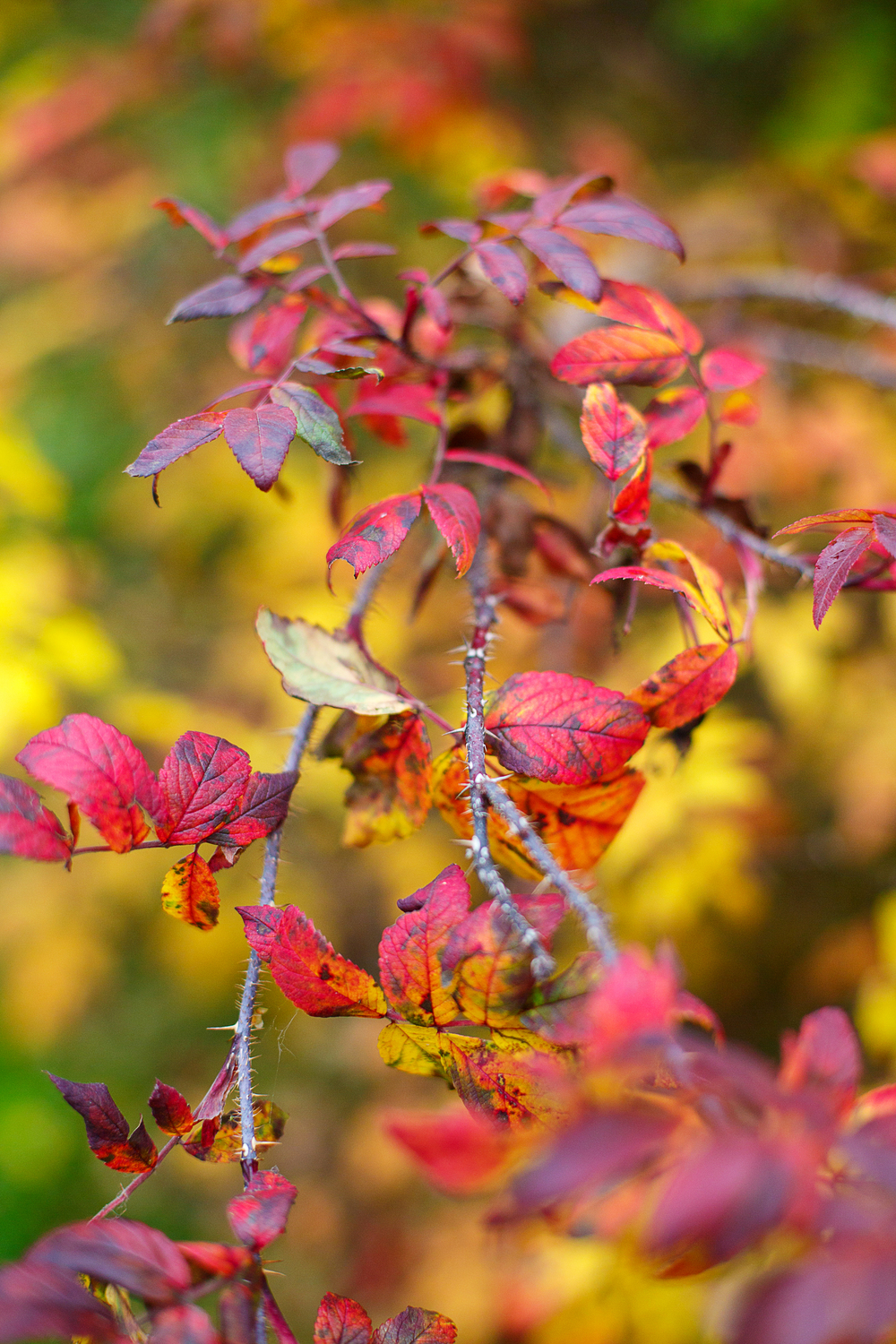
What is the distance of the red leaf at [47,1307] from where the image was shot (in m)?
0.29

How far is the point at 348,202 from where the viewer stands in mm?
632

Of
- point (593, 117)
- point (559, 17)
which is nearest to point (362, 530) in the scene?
point (593, 117)

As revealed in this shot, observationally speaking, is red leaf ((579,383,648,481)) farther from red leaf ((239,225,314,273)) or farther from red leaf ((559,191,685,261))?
red leaf ((239,225,314,273))

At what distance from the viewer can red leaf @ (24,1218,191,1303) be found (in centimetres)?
32

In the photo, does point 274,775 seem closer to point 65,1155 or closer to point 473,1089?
point 473,1089

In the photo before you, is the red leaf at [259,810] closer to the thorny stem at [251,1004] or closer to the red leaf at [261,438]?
the thorny stem at [251,1004]

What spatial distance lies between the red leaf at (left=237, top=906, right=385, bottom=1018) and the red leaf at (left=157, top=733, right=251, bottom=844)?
0.06 metres

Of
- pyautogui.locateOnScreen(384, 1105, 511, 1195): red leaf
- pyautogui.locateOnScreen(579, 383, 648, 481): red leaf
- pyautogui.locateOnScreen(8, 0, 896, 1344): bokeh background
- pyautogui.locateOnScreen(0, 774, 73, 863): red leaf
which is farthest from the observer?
pyautogui.locateOnScreen(8, 0, 896, 1344): bokeh background

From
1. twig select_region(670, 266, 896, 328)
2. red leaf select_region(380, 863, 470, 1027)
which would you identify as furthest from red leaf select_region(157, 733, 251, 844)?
twig select_region(670, 266, 896, 328)

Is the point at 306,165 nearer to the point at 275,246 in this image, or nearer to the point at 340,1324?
the point at 275,246

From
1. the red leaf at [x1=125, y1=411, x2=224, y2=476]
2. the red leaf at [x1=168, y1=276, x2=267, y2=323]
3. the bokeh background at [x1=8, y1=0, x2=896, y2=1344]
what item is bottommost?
the bokeh background at [x1=8, y1=0, x2=896, y2=1344]

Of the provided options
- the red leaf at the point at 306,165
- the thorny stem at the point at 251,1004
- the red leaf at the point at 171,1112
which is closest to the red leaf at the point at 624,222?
the red leaf at the point at 306,165

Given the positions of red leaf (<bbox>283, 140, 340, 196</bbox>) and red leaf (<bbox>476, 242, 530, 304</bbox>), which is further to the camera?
red leaf (<bbox>283, 140, 340, 196</bbox>)

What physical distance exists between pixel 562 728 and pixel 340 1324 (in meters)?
0.32
